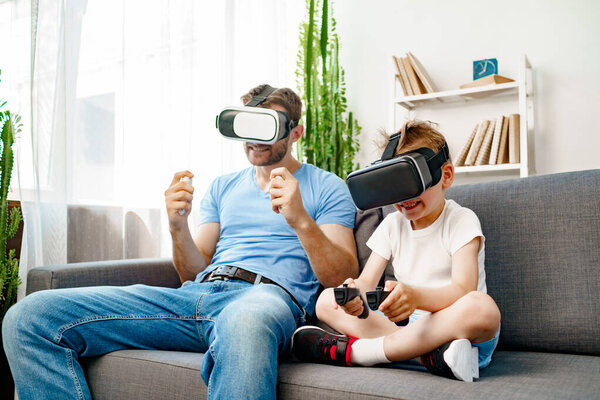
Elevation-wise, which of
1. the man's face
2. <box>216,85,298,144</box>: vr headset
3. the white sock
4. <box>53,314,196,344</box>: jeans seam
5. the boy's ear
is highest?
<box>216,85,298,144</box>: vr headset

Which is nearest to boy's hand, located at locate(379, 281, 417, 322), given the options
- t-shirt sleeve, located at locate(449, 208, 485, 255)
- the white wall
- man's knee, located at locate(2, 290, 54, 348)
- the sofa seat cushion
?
the sofa seat cushion

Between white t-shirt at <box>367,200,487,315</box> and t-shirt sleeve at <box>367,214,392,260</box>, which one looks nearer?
white t-shirt at <box>367,200,487,315</box>

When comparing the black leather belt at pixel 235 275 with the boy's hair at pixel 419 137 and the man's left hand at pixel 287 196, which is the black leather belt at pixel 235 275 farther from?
the boy's hair at pixel 419 137

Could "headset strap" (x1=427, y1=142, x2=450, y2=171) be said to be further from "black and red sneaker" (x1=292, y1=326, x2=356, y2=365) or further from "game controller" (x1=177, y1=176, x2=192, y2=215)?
"game controller" (x1=177, y1=176, x2=192, y2=215)

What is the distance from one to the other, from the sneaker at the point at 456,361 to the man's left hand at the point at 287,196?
1.52ft

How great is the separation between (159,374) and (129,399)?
0.10m

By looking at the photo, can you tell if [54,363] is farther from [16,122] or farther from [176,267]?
[16,122]

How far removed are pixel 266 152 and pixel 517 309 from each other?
2.60 feet

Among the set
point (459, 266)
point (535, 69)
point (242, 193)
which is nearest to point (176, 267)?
point (242, 193)

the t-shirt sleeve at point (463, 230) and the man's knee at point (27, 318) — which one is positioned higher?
the t-shirt sleeve at point (463, 230)

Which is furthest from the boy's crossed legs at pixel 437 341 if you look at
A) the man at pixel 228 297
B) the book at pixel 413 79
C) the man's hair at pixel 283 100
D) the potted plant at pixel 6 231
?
the book at pixel 413 79

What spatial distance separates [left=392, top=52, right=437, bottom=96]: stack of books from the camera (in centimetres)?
308

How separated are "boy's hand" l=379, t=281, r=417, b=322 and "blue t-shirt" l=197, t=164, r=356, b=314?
47 centimetres

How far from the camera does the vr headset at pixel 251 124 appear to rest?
48.9 inches
